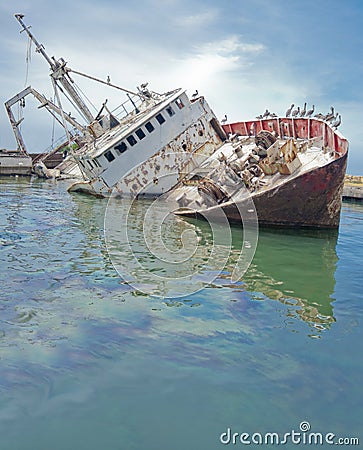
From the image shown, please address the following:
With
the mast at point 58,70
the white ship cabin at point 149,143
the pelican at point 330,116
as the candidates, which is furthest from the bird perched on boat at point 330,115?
the mast at point 58,70

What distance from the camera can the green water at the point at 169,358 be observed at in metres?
3.65

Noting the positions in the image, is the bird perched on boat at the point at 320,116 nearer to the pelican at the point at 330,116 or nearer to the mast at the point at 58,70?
the pelican at the point at 330,116

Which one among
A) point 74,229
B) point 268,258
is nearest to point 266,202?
point 268,258

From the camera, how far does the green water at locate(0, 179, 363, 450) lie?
3.65 meters

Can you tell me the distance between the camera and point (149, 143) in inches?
789

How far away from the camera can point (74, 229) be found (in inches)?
490

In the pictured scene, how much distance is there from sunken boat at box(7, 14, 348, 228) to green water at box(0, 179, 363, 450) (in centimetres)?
436

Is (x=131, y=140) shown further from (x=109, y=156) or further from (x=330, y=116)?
(x=330, y=116)

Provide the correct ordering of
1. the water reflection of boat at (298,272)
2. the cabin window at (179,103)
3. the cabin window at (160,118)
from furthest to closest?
the cabin window at (179,103), the cabin window at (160,118), the water reflection of boat at (298,272)

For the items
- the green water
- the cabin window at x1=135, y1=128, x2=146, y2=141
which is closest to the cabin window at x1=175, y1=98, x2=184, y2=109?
the cabin window at x1=135, y1=128, x2=146, y2=141

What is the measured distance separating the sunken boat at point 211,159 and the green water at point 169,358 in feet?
14.3

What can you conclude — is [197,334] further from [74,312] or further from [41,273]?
[41,273]

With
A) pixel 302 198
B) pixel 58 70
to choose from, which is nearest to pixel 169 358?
pixel 302 198

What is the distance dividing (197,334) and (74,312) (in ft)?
6.04
